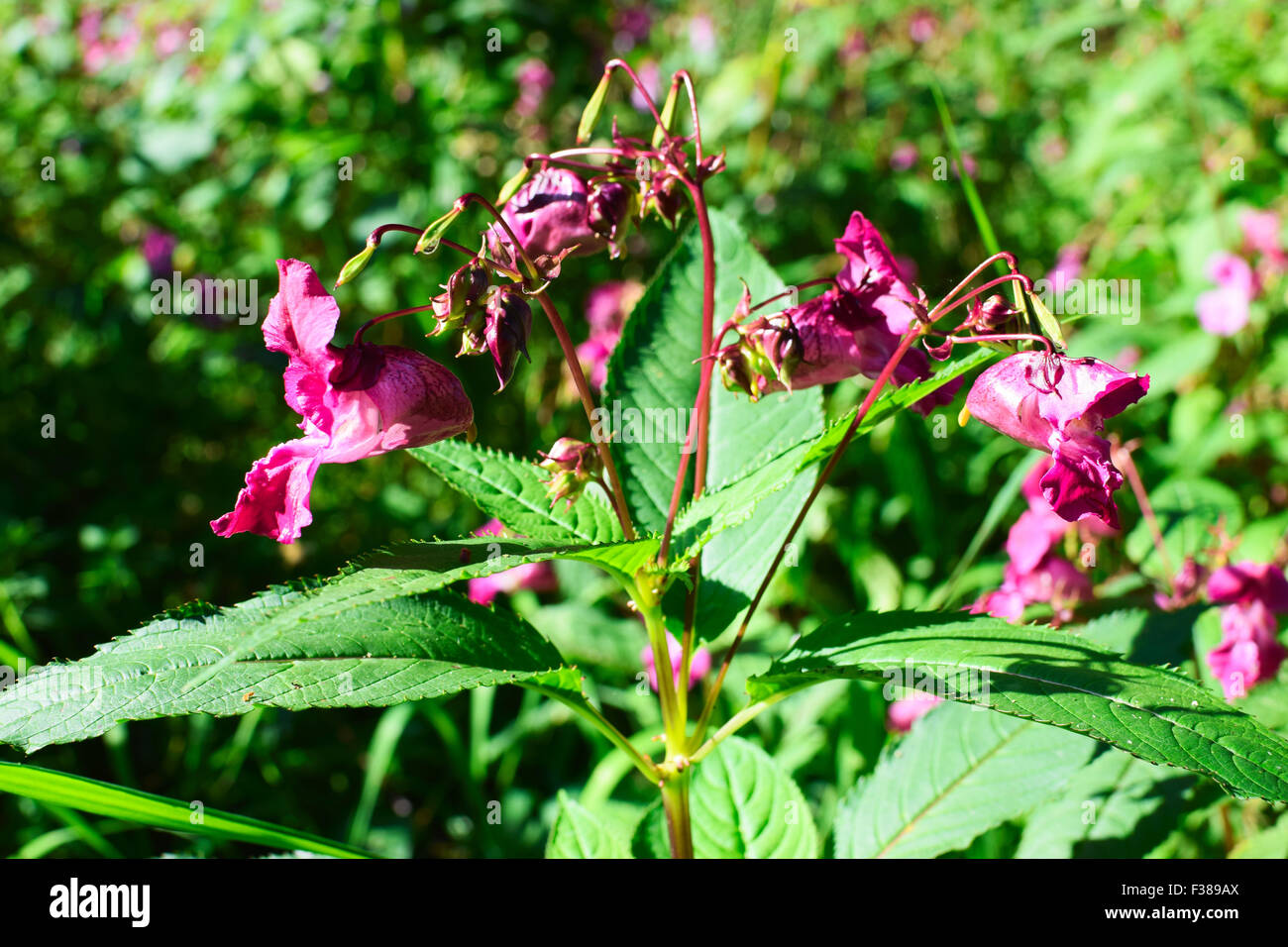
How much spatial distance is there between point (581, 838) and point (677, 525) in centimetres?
47

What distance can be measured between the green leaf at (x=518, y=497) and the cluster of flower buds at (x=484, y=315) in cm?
16

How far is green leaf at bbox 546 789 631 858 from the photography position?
3.76 feet

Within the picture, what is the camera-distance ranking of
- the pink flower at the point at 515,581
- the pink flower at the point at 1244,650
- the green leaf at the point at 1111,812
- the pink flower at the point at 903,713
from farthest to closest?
1. the pink flower at the point at 515,581
2. the pink flower at the point at 903,713
3. the pink flower at the point at 1244,650
4. the green leaf at the point at 1111,812

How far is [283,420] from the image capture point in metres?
2.88

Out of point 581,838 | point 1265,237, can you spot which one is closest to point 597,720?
point 581,838

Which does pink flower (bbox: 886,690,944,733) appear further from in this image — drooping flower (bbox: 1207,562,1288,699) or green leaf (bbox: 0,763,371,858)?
green leaf (bbox: 0,763,371,858)

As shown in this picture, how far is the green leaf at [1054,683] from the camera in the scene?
71 cm

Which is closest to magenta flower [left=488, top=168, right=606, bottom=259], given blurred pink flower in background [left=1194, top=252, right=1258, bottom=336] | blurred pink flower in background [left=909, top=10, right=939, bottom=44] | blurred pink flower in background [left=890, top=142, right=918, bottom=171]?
blurred pink flower in background [left=1194, top=252, right=1258, bottom=336]

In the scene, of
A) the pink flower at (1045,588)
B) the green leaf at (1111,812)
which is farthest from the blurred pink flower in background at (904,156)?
the green leaf at (1111,812)

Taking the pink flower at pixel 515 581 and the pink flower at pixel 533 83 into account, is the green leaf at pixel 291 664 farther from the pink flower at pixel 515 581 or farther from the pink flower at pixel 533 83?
the pink flower at pixel 533 83

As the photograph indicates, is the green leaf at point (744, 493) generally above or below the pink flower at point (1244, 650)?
above
